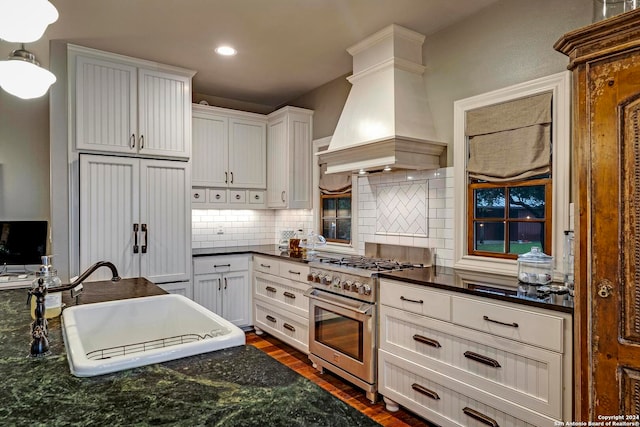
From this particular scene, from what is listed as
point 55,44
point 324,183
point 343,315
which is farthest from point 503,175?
point 55,44

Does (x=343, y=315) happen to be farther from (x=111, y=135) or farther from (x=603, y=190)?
(x=111, y=135)

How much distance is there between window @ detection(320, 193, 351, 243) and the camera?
4098 mm

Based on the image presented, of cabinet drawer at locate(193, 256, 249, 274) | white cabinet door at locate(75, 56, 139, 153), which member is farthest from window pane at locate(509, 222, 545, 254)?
white cabinet door at locate(75, 56, 139, 153)

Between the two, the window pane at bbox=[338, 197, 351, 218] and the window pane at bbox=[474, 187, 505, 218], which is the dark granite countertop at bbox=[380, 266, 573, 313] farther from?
the window pane at bbox=[338, 197, 351, 218]

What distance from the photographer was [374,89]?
318 centimetres

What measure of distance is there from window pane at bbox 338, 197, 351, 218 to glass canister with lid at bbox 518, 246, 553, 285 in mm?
1998

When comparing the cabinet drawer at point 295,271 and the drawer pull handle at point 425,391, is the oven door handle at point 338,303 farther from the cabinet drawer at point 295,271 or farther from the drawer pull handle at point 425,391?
the drawer pull handle at point 425,391

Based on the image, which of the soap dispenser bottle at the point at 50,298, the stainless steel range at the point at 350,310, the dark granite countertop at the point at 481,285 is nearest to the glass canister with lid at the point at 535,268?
the dark granite countertop at the point at 481,285

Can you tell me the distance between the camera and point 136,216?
141 inches

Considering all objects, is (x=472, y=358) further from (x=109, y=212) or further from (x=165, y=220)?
(x=109, y=212)

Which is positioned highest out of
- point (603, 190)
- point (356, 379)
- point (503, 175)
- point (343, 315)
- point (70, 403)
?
point (503, 175)

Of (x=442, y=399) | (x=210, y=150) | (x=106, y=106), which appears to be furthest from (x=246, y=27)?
(x=442, y=399)

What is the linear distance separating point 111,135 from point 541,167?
3377 mm

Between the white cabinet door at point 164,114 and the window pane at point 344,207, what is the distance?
1.61 m
